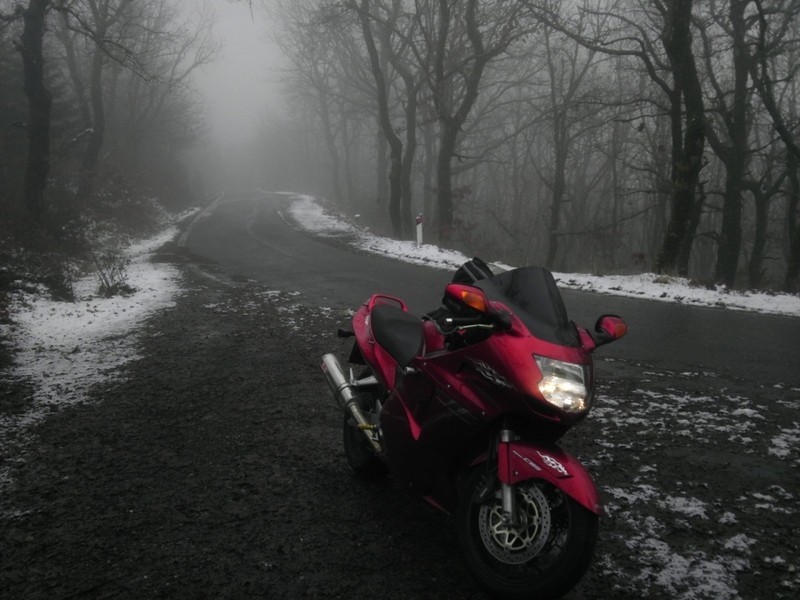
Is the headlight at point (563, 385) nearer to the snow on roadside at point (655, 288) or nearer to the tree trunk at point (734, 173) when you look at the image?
the snow on roadside at point (655, 288)

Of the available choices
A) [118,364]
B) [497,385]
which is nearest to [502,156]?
[118,364]

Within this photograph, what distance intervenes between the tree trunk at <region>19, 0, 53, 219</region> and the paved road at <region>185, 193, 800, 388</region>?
4012mm

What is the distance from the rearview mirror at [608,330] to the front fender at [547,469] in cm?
62

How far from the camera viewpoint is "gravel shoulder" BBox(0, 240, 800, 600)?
2.65 m

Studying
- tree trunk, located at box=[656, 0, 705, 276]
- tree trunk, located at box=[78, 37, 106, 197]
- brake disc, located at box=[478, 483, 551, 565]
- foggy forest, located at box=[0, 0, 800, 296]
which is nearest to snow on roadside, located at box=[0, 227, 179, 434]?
foggy forest, located at box=[0, 0, 800, 296]

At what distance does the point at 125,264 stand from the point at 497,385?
519 inches

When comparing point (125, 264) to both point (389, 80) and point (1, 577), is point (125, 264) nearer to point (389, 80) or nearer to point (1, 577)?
point (1, 577)

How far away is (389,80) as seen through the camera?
28000 mm

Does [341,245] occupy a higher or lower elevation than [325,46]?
lower

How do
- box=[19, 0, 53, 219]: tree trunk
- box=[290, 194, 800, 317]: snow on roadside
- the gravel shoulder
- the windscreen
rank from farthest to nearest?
1. box=[19, 0, 53, 219]: tree trunk
2. box=[290, 194, 800, 317]: snow on roadside
3. the gravel shoulder
4. the windscreen

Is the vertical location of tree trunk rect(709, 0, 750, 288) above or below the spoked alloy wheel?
above

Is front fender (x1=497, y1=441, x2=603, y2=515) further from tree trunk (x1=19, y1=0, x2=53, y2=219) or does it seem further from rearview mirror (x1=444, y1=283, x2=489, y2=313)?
tree trunk (x1=19, y1=0, x2=53, y2=219)

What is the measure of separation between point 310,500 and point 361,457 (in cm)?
41

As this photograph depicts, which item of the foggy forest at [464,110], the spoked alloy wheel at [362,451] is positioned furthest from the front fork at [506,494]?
the foggy forest at [464,110]
